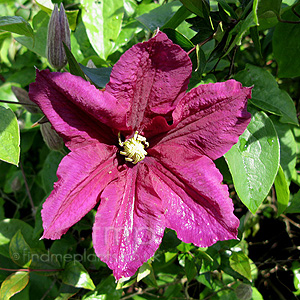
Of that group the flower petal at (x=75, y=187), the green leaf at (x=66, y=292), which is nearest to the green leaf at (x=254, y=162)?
the flower petal at (x=75, y=187)

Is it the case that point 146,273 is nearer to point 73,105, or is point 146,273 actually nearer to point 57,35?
point 73,105

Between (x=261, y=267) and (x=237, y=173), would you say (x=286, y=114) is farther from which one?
(x=261, y=267)

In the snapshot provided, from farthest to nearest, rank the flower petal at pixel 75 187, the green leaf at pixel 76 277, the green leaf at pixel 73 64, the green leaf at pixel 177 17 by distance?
the green leaf at pixel 76 277
the green leaf at pixel 177 17
the green leaf at pixel 73 64
the flower petal at pixel 75 187

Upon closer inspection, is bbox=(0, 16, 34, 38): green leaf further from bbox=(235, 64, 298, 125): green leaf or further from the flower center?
bbox=(235, 64, 298, 125): green leaf

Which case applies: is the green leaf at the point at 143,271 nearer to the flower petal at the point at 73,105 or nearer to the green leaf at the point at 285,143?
the flower petal at the point at 73,105

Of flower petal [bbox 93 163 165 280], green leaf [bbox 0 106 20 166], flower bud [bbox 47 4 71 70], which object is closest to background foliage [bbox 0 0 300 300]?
green leaf [bbox 0 106 20 166]

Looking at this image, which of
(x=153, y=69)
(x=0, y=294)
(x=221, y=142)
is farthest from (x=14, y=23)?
(x=0, y=294)
